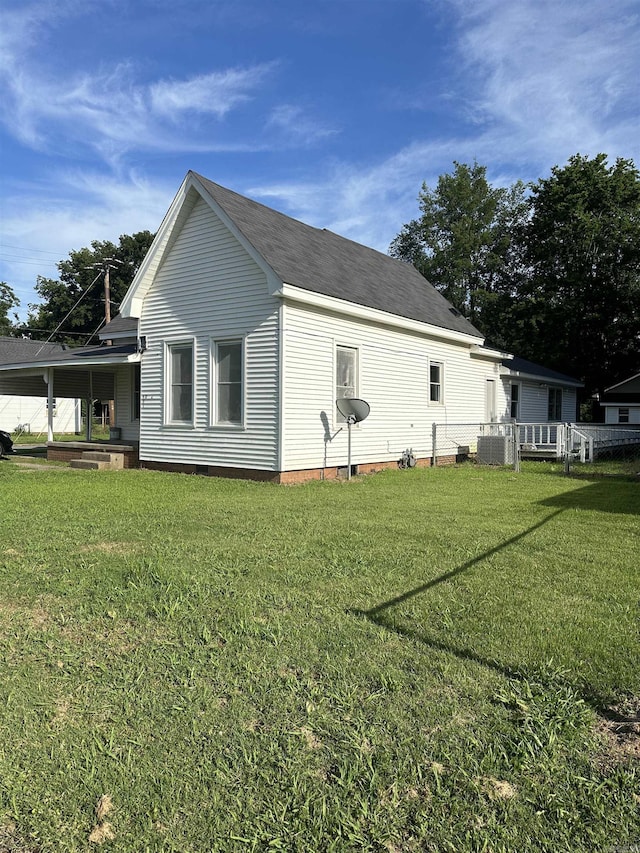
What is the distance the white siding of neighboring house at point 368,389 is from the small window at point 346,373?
0.41 ft

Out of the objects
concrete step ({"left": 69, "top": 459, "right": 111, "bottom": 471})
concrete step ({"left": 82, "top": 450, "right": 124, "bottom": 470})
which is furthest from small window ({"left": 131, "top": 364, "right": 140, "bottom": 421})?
concrete step ({"left": 69, "top": 459, "right": 111, "bottom": 471})

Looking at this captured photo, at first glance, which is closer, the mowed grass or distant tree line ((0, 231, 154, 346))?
the mowed grass

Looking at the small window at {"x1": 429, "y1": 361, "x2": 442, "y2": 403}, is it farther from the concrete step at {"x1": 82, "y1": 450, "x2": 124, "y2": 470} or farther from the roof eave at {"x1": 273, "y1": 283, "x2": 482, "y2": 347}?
the concrete step at {"x1": 82, "y1": 450, "x2": 124, "y2": 470}

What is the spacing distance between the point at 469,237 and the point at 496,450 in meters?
26.5

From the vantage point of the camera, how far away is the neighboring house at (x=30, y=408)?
33781 mm

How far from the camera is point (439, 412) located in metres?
16.3

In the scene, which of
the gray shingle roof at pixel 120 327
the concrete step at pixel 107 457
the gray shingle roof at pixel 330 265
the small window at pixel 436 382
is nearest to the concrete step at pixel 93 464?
the concrete step at pixel 107 457

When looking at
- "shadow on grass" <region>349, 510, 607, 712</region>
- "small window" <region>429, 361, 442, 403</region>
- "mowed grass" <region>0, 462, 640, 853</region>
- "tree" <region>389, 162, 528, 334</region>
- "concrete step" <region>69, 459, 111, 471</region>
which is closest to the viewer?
"mowed grass" <region>0, 462, 640, 853</region>

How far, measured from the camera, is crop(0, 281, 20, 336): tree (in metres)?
55.2

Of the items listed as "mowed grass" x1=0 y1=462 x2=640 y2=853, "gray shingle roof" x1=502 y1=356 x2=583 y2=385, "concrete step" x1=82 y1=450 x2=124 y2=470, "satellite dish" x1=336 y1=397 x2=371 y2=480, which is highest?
"gray shingle roof" x1=502 y1=356 x2=583 y2=385

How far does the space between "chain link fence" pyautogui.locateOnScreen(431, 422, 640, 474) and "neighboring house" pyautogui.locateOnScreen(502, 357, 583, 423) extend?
13.1 ft

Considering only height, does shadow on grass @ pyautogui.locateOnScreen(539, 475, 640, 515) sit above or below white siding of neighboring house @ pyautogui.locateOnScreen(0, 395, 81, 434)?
below

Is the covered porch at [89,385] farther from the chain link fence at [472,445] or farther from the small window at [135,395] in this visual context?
the chain link fence at [472,445]

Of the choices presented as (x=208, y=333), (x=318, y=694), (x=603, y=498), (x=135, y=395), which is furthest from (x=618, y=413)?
(x=318, y=694)
